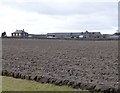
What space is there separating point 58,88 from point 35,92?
1076mm

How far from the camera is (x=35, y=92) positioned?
46.5ft

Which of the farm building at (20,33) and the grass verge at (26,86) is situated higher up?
the grass verge at (26,86)

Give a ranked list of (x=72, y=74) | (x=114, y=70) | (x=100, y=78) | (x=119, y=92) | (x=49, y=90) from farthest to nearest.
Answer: (x=114, y=70), (x=72, y=74), (x=100, y=78), (x=49, y=90), (x=119, y=92)

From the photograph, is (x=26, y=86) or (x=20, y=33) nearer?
(x=26, y=86)

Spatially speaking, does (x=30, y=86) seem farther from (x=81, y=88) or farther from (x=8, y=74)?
(x=8, y=74)

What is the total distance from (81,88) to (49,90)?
1260 mm

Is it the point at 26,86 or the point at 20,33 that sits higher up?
the point at 26,86

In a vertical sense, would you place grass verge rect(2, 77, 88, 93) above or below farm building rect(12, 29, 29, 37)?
above

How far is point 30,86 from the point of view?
1541cm

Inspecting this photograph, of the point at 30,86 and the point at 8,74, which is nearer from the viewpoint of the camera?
the point at 30,86

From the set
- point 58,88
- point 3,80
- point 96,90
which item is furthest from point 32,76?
point 96,90

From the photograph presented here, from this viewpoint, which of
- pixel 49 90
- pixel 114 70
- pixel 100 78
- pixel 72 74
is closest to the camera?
pixel 49 90

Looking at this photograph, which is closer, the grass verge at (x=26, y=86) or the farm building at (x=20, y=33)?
the grass verge at (x=26, y=86)

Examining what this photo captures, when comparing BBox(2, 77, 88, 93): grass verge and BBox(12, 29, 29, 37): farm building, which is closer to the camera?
BBox(2, 77, 88, 93): grass verge
